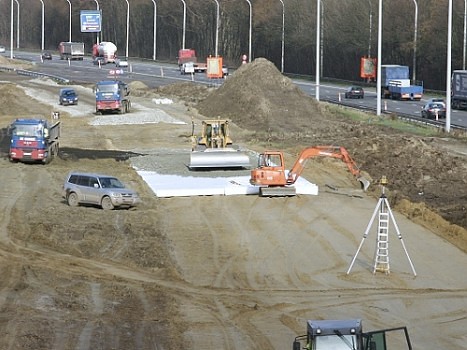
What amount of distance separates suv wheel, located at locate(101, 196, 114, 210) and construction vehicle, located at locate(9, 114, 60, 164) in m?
12.4

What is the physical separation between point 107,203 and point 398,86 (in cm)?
6833

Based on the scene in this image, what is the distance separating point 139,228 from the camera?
1524 inches

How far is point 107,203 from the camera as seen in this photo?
1652 inches

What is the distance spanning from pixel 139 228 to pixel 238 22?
13473cm

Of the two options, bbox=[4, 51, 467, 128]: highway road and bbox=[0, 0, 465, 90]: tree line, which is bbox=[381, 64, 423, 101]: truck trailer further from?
bbox=[0, 0, 465, 90]: tree line

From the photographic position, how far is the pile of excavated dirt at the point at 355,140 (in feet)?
153

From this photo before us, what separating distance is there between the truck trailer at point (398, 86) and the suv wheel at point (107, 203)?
6755 cm

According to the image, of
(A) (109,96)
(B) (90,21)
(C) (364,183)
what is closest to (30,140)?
(C) (364,183)

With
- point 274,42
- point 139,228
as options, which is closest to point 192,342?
point 139,228

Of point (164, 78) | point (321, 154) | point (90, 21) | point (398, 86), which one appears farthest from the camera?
point (90, 21)

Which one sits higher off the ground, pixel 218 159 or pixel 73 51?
pixel 73 51

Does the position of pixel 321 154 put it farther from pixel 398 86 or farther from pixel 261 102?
pixel 398 86

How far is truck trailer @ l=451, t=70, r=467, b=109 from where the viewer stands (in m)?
93.8

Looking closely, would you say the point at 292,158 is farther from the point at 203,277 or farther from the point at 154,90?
the point at 154,90
